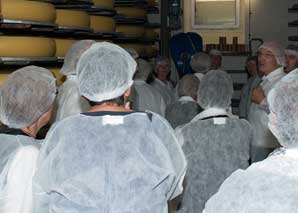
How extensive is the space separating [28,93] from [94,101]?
0.27 m

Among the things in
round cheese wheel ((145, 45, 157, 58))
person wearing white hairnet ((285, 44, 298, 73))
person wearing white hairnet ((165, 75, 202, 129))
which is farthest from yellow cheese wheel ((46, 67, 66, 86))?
round cheese wheel ((145, 45, 157, 58))

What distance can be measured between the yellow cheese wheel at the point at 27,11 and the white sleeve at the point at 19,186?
62.6 inches

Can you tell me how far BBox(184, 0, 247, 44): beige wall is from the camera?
8.72m

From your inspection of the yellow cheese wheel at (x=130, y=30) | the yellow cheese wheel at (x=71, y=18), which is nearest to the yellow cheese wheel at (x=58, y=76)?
the yellow cheese wheel at (x=71, y=18)

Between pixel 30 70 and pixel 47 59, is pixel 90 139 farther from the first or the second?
pixel 47 59

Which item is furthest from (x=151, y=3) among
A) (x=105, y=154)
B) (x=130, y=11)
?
(x=105, y=154)

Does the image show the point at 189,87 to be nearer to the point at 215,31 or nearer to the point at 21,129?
the point at 21,129

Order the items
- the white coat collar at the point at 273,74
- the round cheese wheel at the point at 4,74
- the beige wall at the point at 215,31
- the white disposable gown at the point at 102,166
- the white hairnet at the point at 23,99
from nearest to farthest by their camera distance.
A: the white disposable gown at the point at 102,166 → the white hairnet at the point at 23,99 → the round cheese wheel at the point at 4,74 → the white coat collar at the point at 273,74 → the beige wall at the point at 215,31

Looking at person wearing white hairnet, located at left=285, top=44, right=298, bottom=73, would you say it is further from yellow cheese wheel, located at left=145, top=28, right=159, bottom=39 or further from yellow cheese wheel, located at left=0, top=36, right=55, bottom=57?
yellow cheese wheel, located at left=145, top=28, right=159, bottom=39

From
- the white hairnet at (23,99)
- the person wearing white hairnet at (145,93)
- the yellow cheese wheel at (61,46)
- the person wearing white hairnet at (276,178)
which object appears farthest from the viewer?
the person wearing white hairnet at (145,93)

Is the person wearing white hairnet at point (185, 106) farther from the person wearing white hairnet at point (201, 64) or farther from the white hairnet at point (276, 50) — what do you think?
the person wearing white hairnet at point (201, 64)

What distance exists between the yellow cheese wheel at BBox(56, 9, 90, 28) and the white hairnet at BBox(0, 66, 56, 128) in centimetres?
220

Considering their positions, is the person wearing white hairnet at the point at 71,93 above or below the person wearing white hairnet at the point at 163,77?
above

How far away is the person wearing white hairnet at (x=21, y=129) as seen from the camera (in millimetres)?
2086
